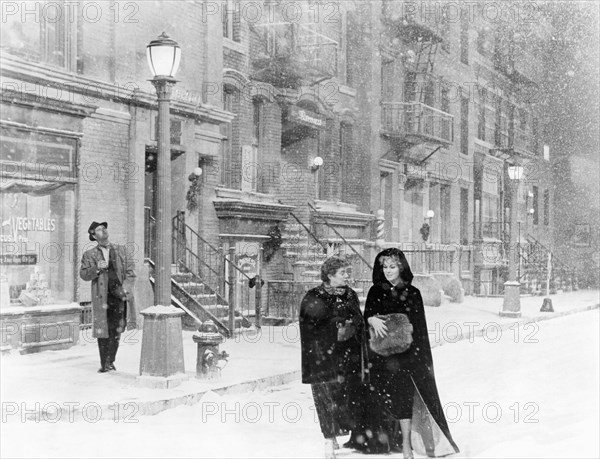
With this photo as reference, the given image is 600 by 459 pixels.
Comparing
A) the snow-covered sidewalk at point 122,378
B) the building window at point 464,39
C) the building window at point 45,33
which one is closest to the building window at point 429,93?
the building window at point 464,39

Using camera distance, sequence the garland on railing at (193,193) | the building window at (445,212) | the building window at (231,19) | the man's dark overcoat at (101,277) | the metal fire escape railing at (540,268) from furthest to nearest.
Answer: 1. the metal fire escape railing at (540,268)
2. the building window at (445,212)
3. the building window at (231,19)
4. the garland on railing at (193,193)
5. the man's dark overcoat at (101,277)

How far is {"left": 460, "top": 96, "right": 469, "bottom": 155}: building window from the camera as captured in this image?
32.2 meters

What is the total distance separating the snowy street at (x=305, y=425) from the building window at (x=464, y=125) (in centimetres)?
2011

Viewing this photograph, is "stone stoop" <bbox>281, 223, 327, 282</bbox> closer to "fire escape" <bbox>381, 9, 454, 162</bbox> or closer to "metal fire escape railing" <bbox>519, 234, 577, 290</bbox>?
"fire escape" <bbox>381, 9, 454, 162</bbox>

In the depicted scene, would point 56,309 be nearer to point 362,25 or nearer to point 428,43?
point 362,25

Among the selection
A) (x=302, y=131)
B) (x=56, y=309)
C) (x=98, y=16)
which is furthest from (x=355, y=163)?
(x=56, y=309)

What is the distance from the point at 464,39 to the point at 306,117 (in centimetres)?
1225

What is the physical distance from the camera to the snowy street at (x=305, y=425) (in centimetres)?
731

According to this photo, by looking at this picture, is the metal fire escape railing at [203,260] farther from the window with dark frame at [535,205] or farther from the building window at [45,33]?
the window with dark frame at [535,205]

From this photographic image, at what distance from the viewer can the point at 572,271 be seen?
3825 centimetres

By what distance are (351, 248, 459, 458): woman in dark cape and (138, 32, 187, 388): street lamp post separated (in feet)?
11.1

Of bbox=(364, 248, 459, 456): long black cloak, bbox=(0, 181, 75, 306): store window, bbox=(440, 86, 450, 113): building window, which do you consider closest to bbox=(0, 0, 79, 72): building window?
bbox=(0, 181, 75, 306): store window

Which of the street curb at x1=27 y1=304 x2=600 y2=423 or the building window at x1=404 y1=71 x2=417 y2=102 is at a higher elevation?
the building window at x1=404 y1=71 x2=417 y2=102

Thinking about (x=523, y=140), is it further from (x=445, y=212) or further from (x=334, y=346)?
(x=334, y=346)
